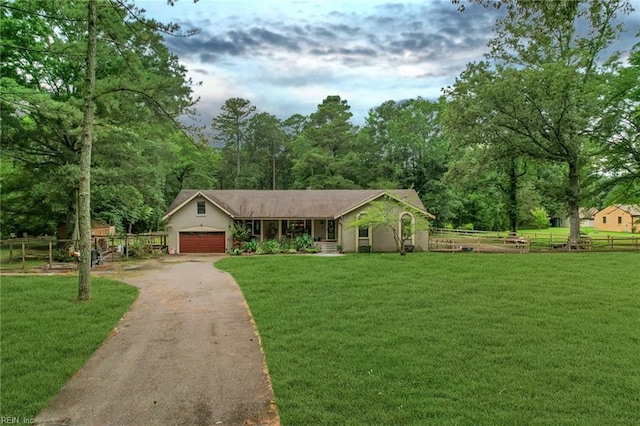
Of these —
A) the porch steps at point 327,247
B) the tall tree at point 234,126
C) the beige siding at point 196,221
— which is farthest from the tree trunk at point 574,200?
the tall tree at point 234,126

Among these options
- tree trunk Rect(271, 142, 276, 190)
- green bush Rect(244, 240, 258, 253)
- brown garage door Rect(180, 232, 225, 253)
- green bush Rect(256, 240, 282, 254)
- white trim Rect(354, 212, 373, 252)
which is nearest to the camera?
green bush Rect(256, 240, 282, 254)

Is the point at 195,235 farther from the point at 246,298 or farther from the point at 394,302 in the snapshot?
the point at 394,302

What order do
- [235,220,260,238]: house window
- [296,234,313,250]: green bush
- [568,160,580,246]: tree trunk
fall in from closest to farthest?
[296,234,313,250]: green bush
[568,160,580,246]: tree trunk
[235,220,260,238]: house window

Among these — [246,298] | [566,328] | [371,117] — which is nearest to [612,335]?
[566,328]

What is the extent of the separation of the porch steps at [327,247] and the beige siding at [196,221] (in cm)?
638

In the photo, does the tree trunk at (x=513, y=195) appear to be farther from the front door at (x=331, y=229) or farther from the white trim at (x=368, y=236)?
the front door at (x=331, y=229)

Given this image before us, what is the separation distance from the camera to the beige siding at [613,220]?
49500mm

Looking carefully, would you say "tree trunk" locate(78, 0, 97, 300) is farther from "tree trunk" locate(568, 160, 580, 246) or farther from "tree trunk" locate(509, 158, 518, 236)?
"tree trunk" locate(509, 158, 518, 236)

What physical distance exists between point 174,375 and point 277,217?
22.0 meters

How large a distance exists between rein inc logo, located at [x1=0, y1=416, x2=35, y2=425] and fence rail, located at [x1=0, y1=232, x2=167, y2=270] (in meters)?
15.0

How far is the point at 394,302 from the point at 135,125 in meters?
18.1

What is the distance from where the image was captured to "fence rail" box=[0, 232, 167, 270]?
18016 millimetres

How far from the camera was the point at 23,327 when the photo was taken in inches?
321

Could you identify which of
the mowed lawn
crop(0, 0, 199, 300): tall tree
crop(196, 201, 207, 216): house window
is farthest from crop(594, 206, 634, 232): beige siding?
crop(0, 0, 199, 300): tall tree
